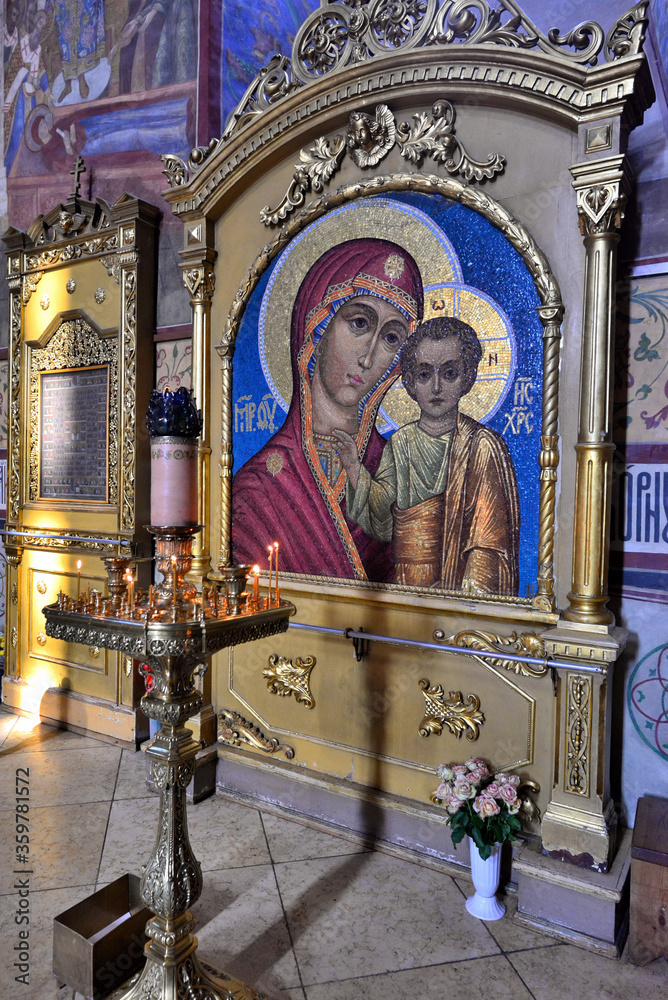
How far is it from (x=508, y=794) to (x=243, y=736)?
153cm

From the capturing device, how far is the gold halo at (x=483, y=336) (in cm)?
270

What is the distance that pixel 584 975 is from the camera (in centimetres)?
221

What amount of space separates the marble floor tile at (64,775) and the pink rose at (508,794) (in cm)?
211

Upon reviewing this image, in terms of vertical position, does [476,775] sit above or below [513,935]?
above

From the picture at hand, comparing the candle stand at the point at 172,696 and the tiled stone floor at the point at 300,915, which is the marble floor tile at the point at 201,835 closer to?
the tiled stone floor at the point at 300,915

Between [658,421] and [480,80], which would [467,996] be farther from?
[480,80]

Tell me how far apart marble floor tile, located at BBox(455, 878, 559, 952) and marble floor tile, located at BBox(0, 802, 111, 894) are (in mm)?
1664

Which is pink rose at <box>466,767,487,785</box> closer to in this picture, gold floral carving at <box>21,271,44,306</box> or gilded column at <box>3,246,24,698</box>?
gilded column at <box>3,246,24,698</box>

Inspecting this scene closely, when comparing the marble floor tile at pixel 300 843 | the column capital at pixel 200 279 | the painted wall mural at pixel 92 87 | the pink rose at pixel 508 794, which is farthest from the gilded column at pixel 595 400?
the painted wall mural at pixel 92 87

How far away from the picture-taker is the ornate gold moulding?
175 cm

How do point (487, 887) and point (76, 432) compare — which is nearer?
point (487, 887)

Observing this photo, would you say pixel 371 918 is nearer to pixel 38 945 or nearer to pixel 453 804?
pixel 453 804

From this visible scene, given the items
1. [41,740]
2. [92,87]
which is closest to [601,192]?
[92,87]

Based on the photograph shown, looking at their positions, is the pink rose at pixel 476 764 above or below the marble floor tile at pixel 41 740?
above
